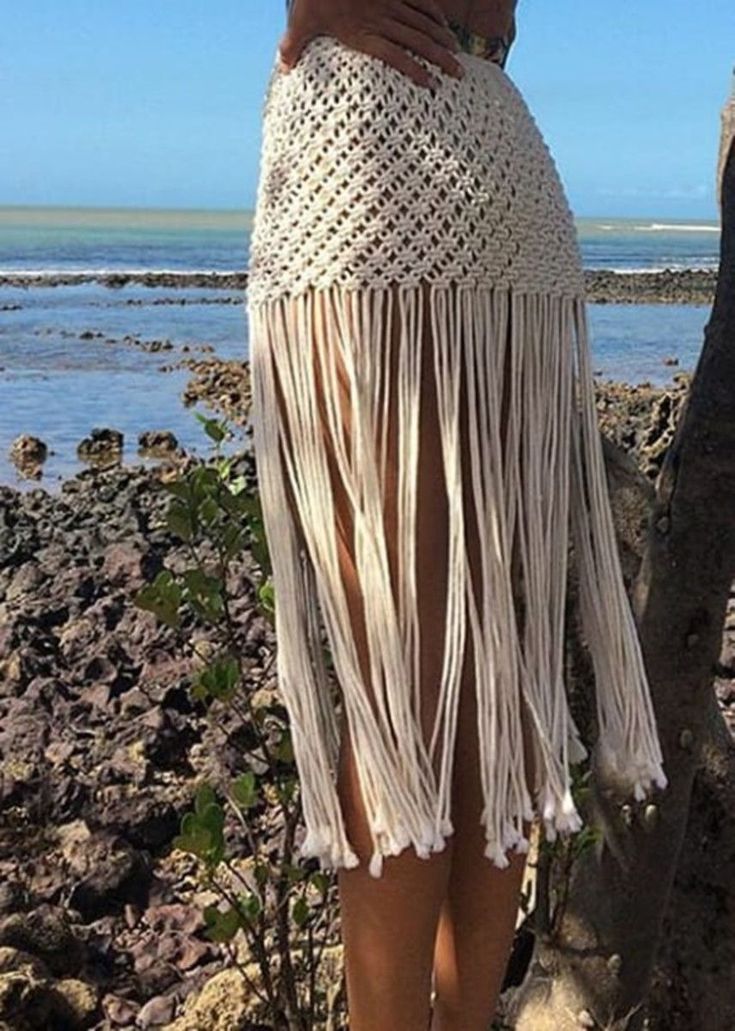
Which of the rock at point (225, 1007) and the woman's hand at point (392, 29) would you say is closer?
the woman's hand at point (392, 29)

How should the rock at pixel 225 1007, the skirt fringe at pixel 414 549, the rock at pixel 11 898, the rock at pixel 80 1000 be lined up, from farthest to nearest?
the rock at pixel 11 898, the rock at pixel 80 1000, the rock at pixel 225 1007, the skirt fringe at pixel 414 549

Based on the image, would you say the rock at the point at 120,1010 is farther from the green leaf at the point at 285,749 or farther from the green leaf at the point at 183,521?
the green leaf at the point at 183,521

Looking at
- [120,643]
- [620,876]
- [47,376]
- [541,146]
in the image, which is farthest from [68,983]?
[47,376]

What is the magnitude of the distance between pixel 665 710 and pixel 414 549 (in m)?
0.88

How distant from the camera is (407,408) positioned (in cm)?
185

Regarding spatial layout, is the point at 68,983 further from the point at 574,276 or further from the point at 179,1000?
the point at 574,276

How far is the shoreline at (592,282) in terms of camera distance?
30.4m

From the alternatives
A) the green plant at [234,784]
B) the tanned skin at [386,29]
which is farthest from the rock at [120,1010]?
the tanned skin at [386,29]

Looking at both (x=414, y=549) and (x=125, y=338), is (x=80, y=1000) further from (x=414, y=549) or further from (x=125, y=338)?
(x=125, y=338)

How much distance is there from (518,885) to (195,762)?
3316 mm

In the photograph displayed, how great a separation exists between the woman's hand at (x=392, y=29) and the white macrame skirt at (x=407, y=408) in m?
0.02

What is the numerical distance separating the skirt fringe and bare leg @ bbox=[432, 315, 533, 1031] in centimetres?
3

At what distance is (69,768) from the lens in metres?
5.07

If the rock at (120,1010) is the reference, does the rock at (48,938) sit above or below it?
above
